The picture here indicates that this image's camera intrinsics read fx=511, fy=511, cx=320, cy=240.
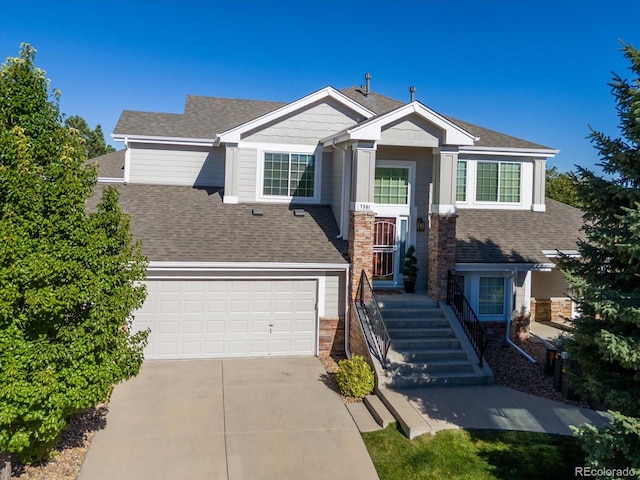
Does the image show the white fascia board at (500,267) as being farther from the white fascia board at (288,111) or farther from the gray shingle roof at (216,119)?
the white fascia board at (288,111)

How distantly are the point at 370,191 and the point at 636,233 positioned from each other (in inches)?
276

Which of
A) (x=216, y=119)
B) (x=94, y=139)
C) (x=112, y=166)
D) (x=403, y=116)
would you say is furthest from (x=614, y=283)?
(x=94, y=139)

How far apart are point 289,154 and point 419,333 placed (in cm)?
649

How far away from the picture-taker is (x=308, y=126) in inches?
596

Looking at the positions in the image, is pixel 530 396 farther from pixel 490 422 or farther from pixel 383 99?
pixel 383 99

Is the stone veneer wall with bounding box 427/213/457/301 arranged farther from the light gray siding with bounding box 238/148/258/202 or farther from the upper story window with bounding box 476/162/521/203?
the light gray siding with bounding box 238/148/258/202

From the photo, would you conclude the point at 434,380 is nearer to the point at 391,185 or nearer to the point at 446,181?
the point at 446,181

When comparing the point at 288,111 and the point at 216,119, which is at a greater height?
the point at 216,119

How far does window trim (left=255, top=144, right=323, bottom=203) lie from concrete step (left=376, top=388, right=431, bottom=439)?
6.84 meters

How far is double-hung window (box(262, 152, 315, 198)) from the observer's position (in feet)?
49.3

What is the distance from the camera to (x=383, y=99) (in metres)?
18.3

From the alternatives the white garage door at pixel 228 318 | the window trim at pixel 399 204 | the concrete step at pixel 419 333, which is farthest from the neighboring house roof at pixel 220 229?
the concrete step at pixel 419 333

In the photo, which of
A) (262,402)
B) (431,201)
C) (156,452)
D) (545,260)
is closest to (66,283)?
(156,452)

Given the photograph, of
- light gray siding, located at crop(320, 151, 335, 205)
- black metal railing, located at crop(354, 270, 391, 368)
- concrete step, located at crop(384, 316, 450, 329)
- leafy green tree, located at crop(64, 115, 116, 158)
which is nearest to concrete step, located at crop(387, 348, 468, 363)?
black metal railing, located at crop(354, 270, 391, 368)
